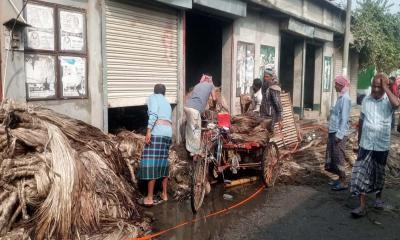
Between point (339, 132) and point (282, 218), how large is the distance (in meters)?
2.26

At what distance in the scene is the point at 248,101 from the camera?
12000 mm

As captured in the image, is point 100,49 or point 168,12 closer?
point 100,49

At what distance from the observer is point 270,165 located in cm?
809

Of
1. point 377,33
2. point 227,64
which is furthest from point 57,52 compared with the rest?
point 377,33

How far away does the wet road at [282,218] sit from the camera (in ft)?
17.7

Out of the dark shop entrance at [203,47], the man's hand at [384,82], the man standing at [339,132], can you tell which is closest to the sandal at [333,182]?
the man standing at [339,132]

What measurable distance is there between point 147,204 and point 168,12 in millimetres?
5072

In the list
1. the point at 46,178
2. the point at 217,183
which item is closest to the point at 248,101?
the point at 217,183

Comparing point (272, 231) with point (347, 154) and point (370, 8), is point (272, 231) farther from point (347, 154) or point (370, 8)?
point (370, 8)

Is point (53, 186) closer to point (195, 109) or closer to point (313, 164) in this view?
point (195, 109)

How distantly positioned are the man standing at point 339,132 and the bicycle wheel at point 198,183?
2755 millimetres

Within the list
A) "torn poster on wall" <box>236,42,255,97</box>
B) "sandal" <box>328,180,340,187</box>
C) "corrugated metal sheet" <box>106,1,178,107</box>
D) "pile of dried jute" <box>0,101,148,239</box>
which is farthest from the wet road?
"torn poster on wall" <box>236,42,255,97</box>

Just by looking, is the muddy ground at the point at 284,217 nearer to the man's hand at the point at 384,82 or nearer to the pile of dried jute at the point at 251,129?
the pile of dried jute at the point at 251,129

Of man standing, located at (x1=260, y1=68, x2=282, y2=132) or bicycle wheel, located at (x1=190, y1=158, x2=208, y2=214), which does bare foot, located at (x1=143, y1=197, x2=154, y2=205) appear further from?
man standing, located at (x1=260, y1=68, x2=282, y2=132)
